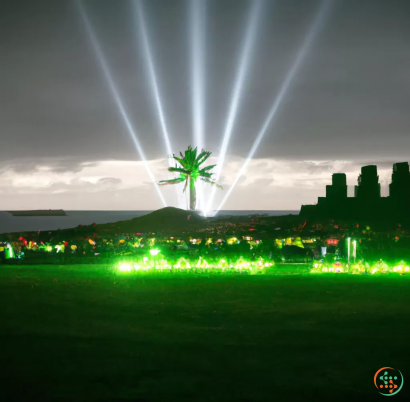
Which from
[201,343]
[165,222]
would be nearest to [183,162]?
[165,222]

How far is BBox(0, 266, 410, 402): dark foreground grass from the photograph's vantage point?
6598mm

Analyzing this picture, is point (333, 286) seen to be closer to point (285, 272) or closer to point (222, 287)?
point (222, 287)

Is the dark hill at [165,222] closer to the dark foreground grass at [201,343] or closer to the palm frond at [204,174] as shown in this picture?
the dark foreground grass at [201,343]

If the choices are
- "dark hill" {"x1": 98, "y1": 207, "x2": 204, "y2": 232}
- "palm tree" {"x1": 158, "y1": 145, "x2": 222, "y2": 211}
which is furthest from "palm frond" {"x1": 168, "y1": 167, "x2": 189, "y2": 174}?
"dark hill" {"x1": 98, "y1": 207, "x2": 204, "y2": 232}

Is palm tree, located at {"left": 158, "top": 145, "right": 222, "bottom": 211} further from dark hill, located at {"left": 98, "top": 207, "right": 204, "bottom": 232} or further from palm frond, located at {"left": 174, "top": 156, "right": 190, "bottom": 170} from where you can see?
dark hill, located at {"left": 98, "top": 207, "right": 204, "bottom": 232}

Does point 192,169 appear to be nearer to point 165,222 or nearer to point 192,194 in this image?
point 192,194

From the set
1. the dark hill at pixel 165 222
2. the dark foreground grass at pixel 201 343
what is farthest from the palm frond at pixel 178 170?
the dark foreground grass at pixel 201 343

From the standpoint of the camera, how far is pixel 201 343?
907 cm

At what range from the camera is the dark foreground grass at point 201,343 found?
6598 millimetres

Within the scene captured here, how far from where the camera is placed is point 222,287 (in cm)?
1830

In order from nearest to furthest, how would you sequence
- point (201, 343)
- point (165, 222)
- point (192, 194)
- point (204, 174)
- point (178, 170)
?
1. point (201, 343)
2. point (165, 222)
3. point (192, 194)
4. point (178, 170)
5. point (204, 174)

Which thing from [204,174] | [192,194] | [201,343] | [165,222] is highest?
[204,174]

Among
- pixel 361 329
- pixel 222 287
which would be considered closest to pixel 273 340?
pixel 361 329

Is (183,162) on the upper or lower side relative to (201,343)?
upper
